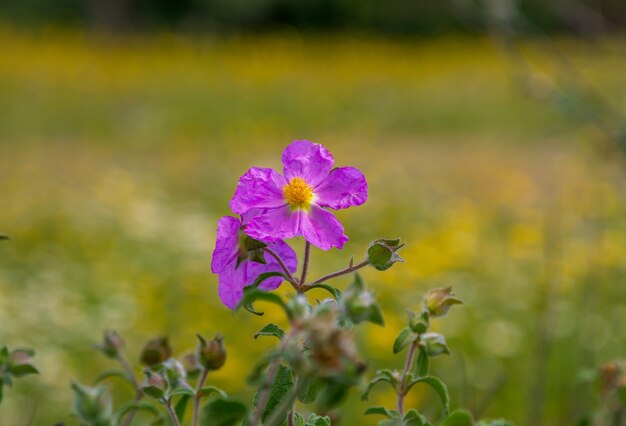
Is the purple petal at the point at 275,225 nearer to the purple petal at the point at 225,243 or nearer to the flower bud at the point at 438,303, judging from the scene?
the purple petal at the point at 225,243

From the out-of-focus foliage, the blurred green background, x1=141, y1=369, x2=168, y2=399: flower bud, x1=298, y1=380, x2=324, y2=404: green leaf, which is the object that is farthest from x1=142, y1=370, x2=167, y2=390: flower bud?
the out-of-focus foliage

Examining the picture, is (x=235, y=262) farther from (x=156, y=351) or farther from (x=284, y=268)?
(x=156, y=351)

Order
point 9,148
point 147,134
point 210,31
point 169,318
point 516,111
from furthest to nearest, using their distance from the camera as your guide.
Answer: point 210,31 → point 516,111 → point 147,134 → point 9,148 → point 169,318

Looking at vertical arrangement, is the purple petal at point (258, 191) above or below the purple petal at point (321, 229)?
above

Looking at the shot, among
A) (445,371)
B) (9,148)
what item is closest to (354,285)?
(445,371)

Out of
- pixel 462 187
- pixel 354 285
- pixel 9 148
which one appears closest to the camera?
pixel 354 285

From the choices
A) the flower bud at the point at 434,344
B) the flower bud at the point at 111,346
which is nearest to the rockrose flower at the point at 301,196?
the flower bud at the point at 434,344

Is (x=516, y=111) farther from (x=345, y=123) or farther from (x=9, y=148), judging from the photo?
(x=9, y=148)
